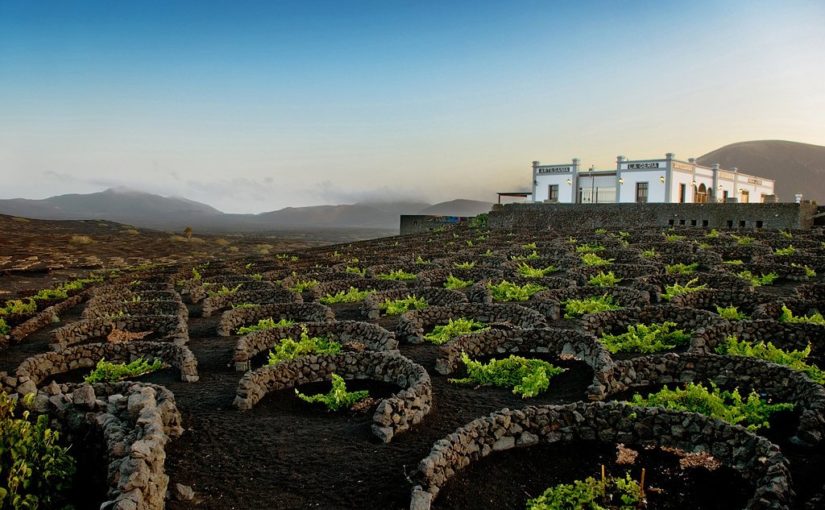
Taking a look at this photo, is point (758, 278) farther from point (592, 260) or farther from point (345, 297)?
point (345, 297)

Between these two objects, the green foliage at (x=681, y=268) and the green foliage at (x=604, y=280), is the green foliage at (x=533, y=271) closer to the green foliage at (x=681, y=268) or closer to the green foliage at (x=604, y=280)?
the green foliage at (x=604, y=280)

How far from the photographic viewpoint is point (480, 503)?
28.2 ft

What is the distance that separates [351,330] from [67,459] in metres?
9.84

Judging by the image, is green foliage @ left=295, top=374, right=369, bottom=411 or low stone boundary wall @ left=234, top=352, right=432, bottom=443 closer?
low stone boundary wall @ left=234, top=352, right=432, bottom=443

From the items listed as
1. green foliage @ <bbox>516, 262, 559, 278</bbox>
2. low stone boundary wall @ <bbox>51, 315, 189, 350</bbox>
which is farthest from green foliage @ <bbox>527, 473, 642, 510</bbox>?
green foliage @ <bbox>516, 262, 559, 278</bbox>

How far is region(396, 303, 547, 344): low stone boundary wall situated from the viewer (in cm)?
1855

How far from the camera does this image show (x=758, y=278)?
25234 mm

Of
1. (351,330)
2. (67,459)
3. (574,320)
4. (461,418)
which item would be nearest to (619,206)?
(574,320)

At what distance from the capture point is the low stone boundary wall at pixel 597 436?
8.58 metres

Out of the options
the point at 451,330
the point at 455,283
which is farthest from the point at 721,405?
the point at 455,283

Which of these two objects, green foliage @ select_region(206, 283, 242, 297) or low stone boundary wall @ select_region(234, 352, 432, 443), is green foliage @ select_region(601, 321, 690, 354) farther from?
green foliage @ select_region(206, 283, 242, 297)

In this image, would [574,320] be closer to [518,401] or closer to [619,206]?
[518,401]

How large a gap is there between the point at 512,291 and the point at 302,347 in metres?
10.6

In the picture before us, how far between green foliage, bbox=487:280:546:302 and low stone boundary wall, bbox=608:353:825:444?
10.5 meters
